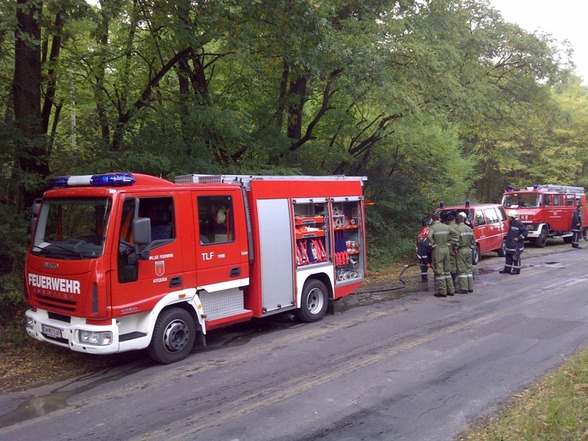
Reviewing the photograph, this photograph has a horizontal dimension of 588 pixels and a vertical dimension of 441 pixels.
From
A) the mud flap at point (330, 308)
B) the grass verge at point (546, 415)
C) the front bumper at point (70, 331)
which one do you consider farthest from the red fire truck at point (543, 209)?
the front bumper at point (70, 331)

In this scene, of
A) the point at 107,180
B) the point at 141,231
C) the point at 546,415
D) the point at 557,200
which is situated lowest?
the point at 546,415

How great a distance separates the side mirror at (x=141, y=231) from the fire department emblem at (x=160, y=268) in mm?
519

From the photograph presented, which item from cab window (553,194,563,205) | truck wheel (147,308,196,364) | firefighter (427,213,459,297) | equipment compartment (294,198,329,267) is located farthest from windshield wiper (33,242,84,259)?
cab window (553,194,563,205)

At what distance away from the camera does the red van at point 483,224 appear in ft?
50.7

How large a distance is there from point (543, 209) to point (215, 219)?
17.5 meters

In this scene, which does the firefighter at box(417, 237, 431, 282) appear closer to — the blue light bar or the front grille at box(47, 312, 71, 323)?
the blue light bar

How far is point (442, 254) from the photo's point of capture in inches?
436

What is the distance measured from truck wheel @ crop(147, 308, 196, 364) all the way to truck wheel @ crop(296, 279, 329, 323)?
2.30 metres

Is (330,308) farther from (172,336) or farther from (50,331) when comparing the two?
(50,331)

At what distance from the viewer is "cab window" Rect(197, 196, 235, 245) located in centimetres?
722

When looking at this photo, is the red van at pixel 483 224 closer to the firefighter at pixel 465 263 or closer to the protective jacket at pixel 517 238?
the protective jacket at pixel 517 238

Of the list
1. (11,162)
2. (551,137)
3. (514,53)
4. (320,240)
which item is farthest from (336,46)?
(551,137)

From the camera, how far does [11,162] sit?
902 centimetres

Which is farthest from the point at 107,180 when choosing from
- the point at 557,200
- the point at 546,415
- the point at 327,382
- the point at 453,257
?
the point at 557,200
